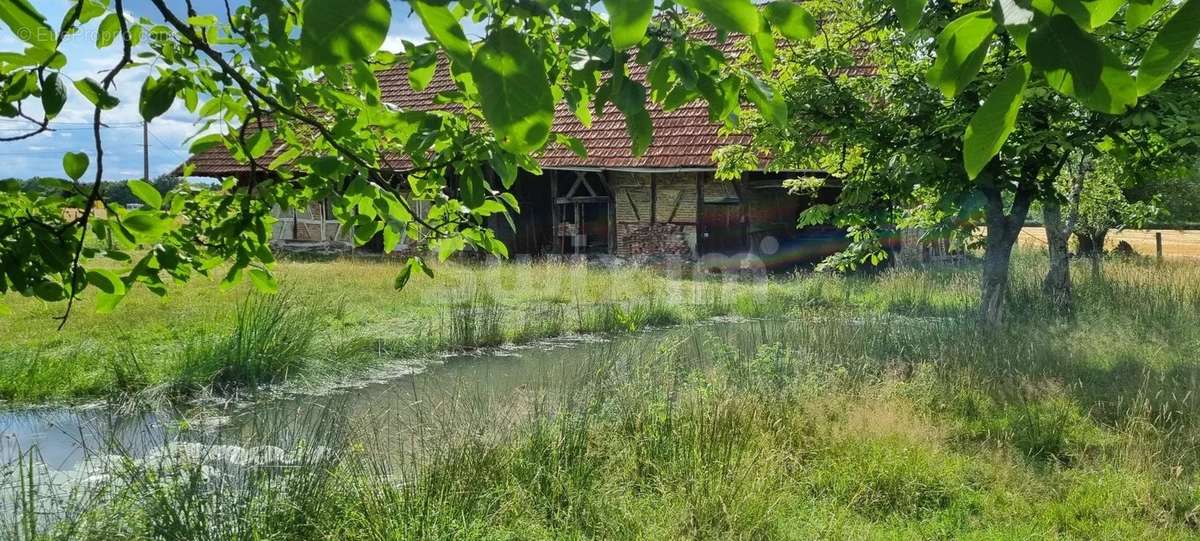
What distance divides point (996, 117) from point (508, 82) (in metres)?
0.50

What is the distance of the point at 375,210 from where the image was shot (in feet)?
7.84

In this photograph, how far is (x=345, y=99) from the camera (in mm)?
2213

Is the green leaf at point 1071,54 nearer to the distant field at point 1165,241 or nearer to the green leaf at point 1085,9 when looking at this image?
the green leaf at point 1085,9

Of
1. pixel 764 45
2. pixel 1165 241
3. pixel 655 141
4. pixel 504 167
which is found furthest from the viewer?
pixel 1165 241

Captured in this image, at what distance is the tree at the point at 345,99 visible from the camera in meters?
0.76

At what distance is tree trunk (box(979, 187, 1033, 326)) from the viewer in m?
7.42

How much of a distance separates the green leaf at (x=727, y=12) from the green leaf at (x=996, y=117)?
259 millimetres

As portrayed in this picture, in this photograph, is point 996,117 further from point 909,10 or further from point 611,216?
point 611,216

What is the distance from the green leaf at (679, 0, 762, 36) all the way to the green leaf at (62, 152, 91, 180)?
6.28ft

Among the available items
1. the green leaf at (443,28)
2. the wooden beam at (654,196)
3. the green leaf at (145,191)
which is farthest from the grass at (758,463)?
the wooden beam at (654,196)

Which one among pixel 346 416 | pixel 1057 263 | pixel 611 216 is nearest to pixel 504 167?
pixel 346 416

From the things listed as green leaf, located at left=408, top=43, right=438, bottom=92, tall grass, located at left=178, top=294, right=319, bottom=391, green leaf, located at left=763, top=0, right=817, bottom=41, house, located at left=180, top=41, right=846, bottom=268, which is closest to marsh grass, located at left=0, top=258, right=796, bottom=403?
tall grass, located at left=178, top=294, right=319, bottom=391

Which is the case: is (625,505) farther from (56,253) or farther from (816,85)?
(816,85)

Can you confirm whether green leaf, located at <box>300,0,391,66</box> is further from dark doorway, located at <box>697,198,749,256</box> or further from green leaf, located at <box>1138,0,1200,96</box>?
dark doorway, located at <box>697,198,749,256</box>
